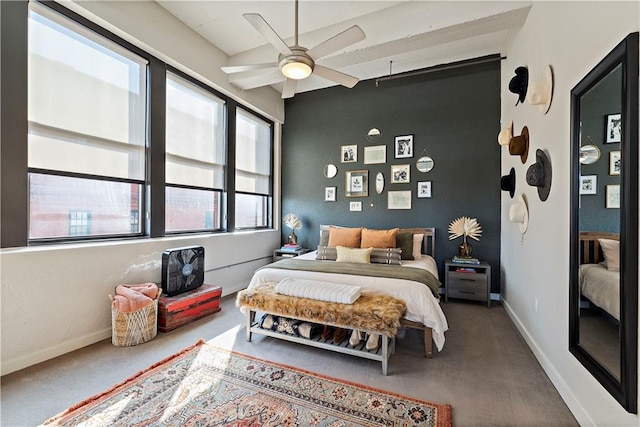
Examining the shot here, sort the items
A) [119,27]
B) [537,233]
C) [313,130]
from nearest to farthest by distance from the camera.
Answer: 1. [537,233]
2. [119,27]
3. [313,130]

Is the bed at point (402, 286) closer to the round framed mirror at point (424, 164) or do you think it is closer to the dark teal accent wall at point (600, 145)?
the dark teal accent wall at point (600, 145)

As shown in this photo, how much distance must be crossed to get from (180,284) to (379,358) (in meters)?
2.28

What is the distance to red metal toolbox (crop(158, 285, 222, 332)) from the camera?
279 centimetres

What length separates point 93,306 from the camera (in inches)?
99.9

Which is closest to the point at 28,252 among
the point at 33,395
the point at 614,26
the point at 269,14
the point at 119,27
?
the point at 33,395

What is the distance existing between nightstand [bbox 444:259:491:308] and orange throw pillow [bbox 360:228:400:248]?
2.81ft

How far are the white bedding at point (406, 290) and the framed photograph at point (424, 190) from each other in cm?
210

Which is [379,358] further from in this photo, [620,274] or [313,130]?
[313,130]

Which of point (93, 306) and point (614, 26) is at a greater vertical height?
point (614, 26)

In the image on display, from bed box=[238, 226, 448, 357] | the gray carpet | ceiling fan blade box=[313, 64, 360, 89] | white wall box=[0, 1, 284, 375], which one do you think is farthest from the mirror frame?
white wall box=[0, 1, 284, 375]

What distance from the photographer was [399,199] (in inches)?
176

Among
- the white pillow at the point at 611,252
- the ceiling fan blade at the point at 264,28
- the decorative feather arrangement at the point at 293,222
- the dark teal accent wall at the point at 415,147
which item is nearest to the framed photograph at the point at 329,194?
the dark teal accent wall at the point at 415,147

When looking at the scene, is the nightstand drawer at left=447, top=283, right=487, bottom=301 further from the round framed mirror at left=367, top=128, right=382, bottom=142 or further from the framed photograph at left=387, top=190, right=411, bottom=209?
the round framed mirror at left=367, top=128, right=382, bottom=142

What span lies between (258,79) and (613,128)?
3.28 m
